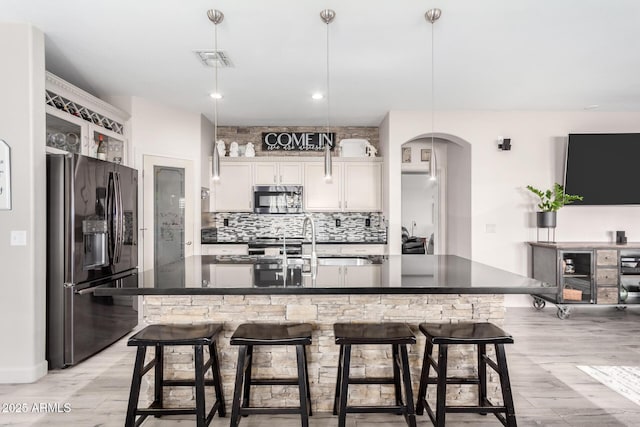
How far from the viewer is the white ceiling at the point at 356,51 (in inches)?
106

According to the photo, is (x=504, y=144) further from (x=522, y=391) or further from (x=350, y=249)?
(x=522, y=391)

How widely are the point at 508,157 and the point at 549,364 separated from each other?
2827mm

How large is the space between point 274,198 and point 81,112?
8.48ft

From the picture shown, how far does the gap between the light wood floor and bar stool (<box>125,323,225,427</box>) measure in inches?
9.6

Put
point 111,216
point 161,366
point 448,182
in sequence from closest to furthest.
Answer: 1. point 161,366
2. point 111,216
3. point 448,182

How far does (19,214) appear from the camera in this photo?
2.91m

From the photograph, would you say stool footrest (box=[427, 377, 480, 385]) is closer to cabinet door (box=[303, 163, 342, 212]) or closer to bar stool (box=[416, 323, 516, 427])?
bar stool (box=[416, 323, 516, 427])

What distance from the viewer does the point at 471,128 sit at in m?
5.21

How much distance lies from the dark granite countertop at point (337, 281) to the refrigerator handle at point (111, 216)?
118 cm

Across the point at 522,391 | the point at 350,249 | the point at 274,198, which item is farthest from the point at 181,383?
the point at 274,198

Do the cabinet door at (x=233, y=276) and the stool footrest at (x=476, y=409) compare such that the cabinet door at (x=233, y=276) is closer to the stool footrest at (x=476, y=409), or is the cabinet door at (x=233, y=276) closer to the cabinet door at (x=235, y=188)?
the stool footrest at (x=476, y=409)

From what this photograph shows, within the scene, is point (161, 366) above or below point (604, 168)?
below

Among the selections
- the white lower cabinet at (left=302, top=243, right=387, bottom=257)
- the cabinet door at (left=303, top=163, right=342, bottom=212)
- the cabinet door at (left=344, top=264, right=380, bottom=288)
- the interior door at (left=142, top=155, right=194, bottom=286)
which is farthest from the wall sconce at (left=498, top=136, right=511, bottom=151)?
the interior door at (left=142, top=155, right=194, bottom=286)

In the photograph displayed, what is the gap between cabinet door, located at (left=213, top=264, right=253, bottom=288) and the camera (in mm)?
2119
